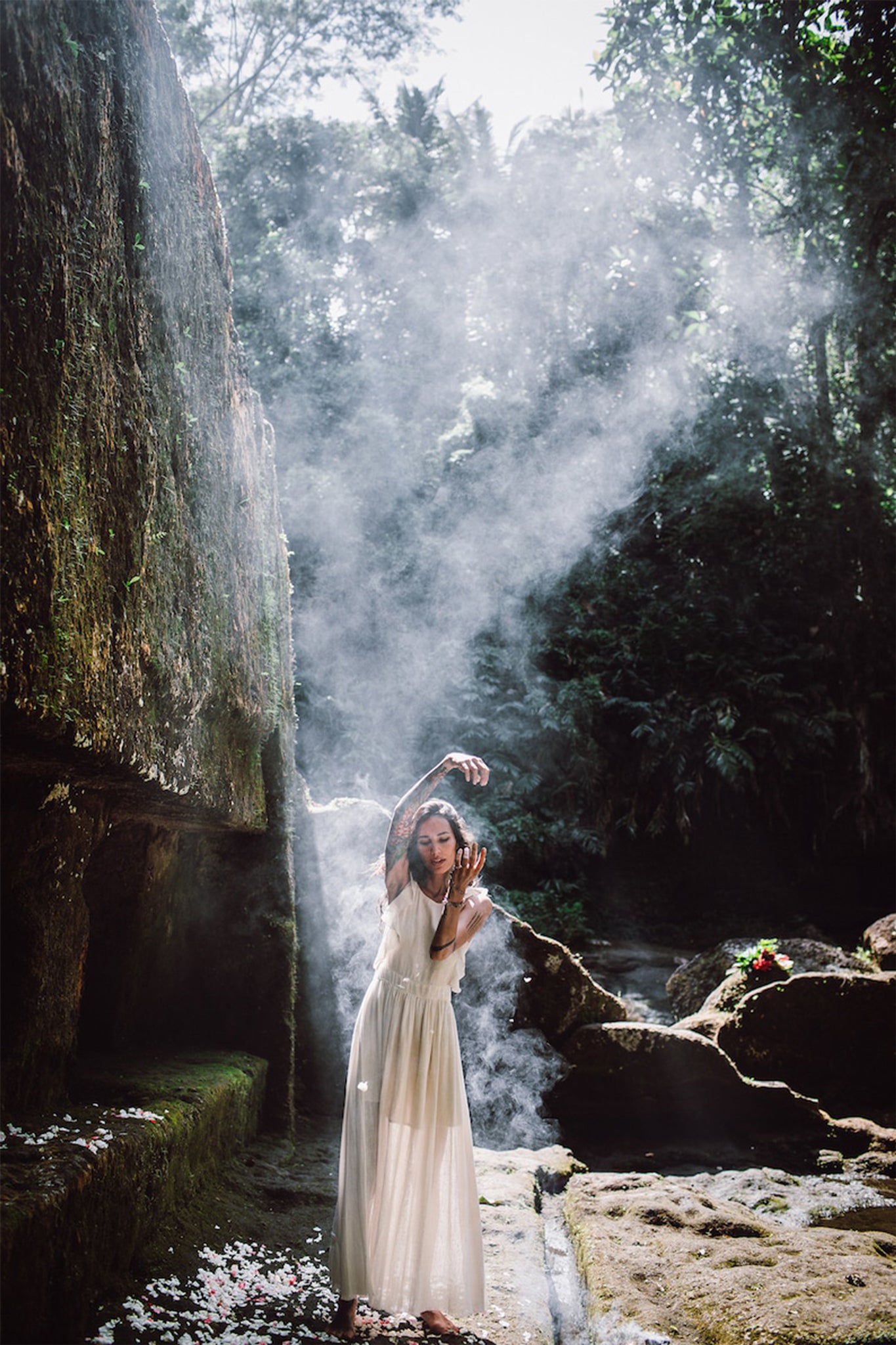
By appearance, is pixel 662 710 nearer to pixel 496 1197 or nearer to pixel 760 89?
pixel 760 89

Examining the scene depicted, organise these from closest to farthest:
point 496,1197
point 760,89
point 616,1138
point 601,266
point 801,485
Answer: point 496,1197
point 616,1138
point 760,89
point 801,485
point 601,266

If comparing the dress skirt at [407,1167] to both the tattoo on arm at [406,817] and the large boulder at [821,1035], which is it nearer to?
the tattoo on arm at [406,817]

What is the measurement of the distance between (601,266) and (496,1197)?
17.6 meters

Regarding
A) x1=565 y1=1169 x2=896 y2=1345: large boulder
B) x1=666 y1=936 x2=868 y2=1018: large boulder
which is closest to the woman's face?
x1=565 y1=1169 x2=896 y2=1345: large boulder

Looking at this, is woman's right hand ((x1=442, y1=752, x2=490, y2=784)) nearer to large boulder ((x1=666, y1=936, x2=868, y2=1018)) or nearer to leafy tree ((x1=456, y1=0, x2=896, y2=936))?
large boulder ((x1=666, y1=936, x2=868, y2=1018))

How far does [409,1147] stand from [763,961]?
6218 mm

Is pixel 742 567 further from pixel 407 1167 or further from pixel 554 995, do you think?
pixel 407 1167

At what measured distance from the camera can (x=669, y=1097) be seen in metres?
6.58

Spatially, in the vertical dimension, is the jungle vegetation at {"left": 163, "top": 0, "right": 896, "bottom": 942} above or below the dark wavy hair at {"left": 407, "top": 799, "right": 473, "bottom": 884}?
above

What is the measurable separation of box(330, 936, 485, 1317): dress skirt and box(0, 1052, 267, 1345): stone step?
0.73 metres

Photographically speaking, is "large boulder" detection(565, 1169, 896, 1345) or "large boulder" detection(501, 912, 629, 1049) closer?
"large boulder" detection(565, 1169, 896, 1345)

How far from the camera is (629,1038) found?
6.68 meters

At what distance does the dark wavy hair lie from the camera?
11.5 feet

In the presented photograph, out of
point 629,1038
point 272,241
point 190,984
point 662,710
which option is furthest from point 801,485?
point 190,984
